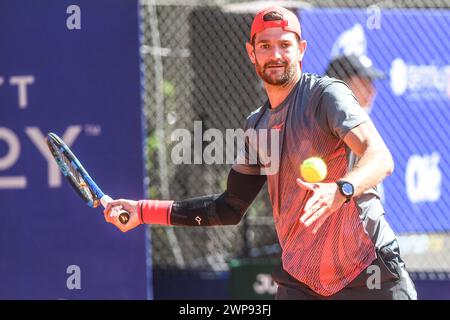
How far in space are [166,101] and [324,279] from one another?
4057 millimetres

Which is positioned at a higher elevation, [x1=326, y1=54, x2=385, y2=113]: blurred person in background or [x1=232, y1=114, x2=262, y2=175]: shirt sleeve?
[x1=326, y1=54, x2=385, y2=113]: blurred person in background

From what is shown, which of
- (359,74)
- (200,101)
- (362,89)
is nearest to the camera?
(362,89)

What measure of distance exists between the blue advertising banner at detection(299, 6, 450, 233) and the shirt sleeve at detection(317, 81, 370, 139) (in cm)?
292

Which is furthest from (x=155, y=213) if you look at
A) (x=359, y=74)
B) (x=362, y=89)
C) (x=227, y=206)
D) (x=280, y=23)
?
(x=359, y=74)

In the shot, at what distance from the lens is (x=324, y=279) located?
4.34 metres

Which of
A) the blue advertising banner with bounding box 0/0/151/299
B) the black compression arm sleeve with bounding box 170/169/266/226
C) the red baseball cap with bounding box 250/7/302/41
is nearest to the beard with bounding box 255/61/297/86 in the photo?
the red baseball cap with bounding box 250/7/302/41

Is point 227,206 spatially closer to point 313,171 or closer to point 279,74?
point 279,74

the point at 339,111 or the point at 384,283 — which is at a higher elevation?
the point at 339,111

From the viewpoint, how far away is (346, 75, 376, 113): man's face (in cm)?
611

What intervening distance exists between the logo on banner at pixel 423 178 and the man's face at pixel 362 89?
44.5 inches

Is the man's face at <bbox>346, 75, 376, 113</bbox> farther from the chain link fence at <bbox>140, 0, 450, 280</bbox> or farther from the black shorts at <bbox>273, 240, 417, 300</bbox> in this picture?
the black shorts at <bbox>273, 240, 417, 300</bbox>

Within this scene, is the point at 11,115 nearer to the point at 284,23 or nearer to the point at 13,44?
the point at 13,44

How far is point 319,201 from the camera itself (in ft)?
12.0

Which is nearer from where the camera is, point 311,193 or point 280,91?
point 311,193
